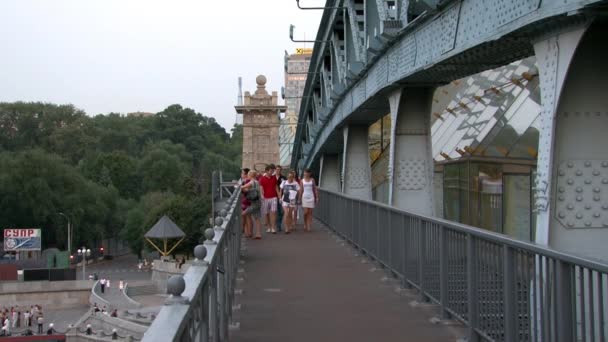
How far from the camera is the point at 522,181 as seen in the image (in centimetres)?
1927

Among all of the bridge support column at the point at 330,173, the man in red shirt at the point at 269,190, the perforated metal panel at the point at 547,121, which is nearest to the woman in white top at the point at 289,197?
the man in red shirt at the point at 269,190

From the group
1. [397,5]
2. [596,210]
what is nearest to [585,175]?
[596,210]

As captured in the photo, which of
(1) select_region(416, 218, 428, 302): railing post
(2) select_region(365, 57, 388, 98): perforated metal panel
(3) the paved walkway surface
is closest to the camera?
(3) the paved walkway surface

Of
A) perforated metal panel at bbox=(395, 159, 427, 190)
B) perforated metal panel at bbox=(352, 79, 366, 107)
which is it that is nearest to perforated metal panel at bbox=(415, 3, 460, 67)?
perforated metal panel at bbox=(395, 159, 427, 190)

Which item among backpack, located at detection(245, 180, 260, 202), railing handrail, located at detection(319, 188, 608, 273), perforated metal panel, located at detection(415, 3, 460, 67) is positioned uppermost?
perforated metal panel, located at detection(415, 3, 460, 67)

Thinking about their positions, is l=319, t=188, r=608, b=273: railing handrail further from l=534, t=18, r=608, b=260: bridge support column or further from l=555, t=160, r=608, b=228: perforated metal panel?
l=555, t=160, r=608, b=228: perforated metal panel

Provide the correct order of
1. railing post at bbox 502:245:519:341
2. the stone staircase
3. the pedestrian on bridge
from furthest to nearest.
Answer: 1. the stone staircase
2. the pedestrian on bridge
3. railing post at bbox 502:245:519:341

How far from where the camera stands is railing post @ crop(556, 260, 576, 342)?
4.91m

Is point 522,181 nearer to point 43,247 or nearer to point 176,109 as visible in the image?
point 43,247

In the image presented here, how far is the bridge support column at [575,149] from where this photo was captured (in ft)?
23.3

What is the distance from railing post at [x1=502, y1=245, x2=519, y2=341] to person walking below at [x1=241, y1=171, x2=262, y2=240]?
10365 millimetres

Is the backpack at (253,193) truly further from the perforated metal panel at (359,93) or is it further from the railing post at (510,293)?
the railing post at (510,293)

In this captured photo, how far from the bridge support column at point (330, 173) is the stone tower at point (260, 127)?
1613 inches

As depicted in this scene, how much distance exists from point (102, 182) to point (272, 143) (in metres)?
27.9
